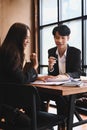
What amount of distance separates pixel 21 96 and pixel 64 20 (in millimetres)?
3486

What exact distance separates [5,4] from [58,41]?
3.01m

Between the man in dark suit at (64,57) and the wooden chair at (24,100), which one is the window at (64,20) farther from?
the wooden chair at (24,100)

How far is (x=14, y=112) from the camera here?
4.89 feet

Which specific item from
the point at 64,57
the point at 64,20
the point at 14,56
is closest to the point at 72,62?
the point at 64,57

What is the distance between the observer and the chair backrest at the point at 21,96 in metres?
1.36

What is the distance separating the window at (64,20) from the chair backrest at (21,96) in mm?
2837

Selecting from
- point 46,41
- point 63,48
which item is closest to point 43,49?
point 46,41

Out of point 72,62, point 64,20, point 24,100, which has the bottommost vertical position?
point 24,100

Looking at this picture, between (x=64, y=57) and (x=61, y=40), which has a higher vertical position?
(x=61, y=40)

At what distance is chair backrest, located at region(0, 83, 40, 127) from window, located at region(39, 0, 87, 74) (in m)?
2.84

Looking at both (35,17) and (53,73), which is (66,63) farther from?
(35,17)

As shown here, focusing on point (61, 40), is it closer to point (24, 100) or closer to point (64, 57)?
point (64, 57)

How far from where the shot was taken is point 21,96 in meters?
1.41

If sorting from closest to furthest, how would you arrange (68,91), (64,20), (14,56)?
(68,91), (14,56), (64,20)
